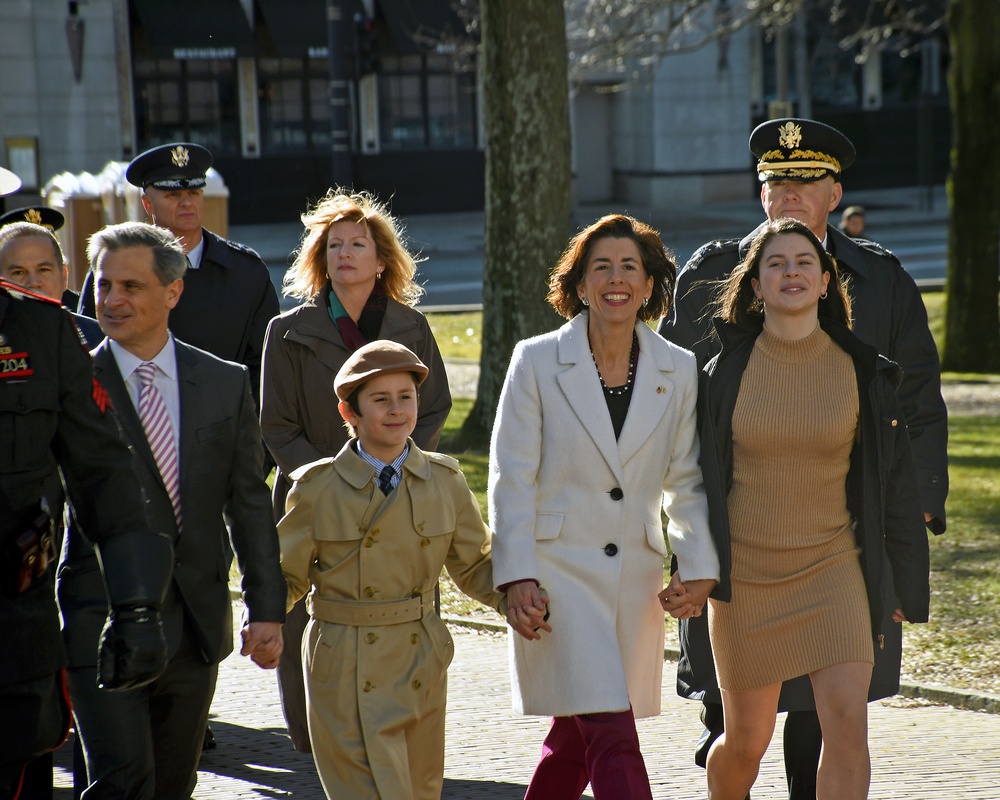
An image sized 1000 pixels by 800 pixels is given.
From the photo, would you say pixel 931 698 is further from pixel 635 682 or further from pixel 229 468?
pixel 229 468

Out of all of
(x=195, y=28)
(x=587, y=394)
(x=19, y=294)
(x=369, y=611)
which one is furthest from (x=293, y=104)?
(x=19, y=294)

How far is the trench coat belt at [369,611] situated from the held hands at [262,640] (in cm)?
25

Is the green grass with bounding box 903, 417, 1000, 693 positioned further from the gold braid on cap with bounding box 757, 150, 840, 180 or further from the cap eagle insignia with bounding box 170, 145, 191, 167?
the cap eagle insignia with bounding box 170, 145, 191, 167

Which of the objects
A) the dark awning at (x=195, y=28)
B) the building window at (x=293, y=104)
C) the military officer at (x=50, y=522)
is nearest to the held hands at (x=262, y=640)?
the military officer at (x=50, y=522)

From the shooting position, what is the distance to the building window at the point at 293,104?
114 feet

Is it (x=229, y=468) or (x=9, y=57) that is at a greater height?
(x=9, y=57)

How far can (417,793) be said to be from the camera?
4.32 meters

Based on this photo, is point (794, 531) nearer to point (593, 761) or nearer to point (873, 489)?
point (873, 489)

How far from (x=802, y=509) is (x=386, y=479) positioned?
1193mm

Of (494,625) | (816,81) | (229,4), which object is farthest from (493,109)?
(816,81)

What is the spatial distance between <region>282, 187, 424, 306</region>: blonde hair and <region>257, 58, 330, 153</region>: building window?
98.6 feet

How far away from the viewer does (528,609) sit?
425cm

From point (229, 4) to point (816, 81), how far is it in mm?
14724

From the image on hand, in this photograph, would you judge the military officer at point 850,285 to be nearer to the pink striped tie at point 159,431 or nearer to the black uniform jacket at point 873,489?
the black uniform jacket at point 873,489
